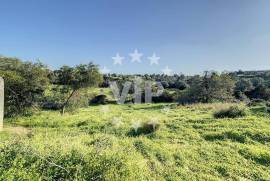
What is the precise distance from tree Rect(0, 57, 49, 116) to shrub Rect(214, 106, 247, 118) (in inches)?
591

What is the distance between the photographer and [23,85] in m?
22.4

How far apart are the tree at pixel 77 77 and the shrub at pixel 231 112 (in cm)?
1441

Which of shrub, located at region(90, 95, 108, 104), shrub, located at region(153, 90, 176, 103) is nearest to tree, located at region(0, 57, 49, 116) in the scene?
shrub, located at region(90, 95, 108, 104)

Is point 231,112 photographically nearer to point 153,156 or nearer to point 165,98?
point 153,156

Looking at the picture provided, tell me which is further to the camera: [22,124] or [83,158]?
[22,124]

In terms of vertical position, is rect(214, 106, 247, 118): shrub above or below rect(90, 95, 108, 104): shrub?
above

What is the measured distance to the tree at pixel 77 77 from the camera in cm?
2820

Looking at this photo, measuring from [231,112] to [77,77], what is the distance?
16.1m

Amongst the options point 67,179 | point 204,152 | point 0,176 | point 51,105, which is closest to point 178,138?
point 204,152

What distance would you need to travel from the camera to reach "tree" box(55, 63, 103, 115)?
1110 inches

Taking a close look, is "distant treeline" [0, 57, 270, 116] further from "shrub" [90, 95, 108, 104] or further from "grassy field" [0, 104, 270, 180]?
"grassy field" [0, 104, 270, 180]

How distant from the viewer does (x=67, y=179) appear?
7391mm

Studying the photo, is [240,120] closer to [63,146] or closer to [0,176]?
[63,146]

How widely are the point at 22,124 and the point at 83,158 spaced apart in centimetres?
1354
